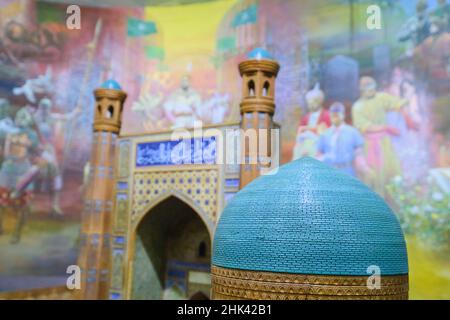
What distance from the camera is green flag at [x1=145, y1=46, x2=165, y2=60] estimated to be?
14.3 m

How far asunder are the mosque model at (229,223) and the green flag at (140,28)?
19.6ft

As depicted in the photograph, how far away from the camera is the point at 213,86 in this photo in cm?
1358

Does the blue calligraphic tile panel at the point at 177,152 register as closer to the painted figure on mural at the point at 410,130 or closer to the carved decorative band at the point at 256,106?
the carved decorative band at the point at 256,106

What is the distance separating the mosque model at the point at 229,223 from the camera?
443 centimetres

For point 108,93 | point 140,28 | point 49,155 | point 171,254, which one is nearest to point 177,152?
point 108,93

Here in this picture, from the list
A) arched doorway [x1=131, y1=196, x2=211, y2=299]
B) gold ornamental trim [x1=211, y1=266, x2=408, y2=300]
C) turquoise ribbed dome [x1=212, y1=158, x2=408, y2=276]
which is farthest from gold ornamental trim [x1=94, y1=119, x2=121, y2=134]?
gold ornamental trim [x1=211, y1=266, x2=408, y2=300]

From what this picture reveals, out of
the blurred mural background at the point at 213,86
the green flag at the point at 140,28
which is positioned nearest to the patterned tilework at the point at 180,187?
the blurred mural background at the point at 213,86

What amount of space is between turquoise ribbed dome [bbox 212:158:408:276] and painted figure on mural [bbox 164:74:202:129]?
28.6ft

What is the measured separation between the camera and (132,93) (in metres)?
14.2

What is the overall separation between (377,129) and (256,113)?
497 cm

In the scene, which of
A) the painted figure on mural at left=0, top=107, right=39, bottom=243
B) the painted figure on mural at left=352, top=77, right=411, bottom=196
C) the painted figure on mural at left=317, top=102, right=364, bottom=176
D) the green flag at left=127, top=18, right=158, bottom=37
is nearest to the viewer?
the painted figure on mural at left=352, top=77, right=411, bottom=196

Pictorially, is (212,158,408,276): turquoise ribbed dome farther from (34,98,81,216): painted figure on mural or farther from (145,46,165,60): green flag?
(145,46,165,60): green flag
